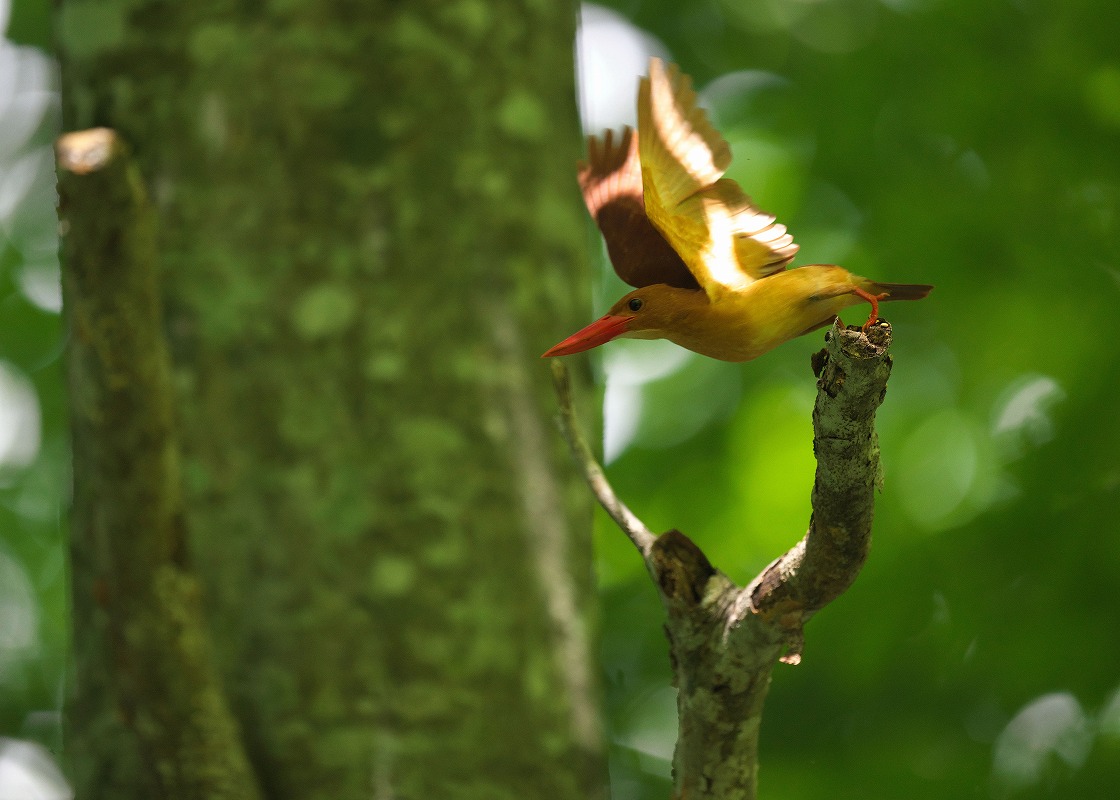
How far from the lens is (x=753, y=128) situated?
9.25ft

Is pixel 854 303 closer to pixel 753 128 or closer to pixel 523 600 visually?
pixel 523 600

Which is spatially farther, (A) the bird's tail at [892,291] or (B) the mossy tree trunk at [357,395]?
(B) the mossy tree trunk at [357,395]

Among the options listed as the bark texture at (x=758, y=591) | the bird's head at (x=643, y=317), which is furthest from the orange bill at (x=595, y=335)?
the bark texture at (x=758, y=591)

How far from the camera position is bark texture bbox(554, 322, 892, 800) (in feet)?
2.85

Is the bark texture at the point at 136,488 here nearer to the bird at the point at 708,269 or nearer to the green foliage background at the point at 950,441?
the bird at the point at 708,269

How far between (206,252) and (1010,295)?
178 cm

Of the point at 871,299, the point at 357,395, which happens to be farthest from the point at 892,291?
the point at 357,395

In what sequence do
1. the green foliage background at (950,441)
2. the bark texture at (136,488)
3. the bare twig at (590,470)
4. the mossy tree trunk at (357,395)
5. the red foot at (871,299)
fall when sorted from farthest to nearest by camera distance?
the green foliage background at (950,441) → the mossy tree trunk at (357,395) → the bare twig at (590,470) → the bark texture at (136,488) → the red foot at (871,299)

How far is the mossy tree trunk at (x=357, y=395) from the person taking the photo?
66.9 inches

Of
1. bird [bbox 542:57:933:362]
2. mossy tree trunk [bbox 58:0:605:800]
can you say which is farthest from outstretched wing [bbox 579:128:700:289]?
mossy tree trunk [bbox 58:0:605:800]

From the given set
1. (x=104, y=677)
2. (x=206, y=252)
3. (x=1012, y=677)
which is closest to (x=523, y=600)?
(x=104, y=677)

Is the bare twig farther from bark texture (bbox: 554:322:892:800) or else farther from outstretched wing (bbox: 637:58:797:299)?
outstretched wing (bbox: 637:58:797:299)

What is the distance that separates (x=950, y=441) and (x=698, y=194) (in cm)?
203

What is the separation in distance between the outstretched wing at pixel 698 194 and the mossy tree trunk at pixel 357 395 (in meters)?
1.03
